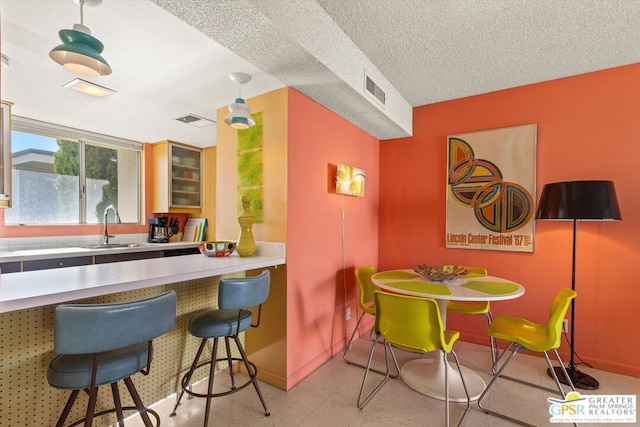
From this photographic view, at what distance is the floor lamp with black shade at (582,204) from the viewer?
7.21 feet

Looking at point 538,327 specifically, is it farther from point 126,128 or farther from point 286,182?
point 126,128

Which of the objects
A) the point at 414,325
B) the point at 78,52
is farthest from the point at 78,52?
the point at 414,325

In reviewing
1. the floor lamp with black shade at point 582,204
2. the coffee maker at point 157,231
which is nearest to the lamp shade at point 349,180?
the floor lamp with black shade at point 582,204

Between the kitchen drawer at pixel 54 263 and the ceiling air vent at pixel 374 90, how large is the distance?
3.38 metres

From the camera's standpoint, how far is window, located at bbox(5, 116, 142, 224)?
3.31 metres

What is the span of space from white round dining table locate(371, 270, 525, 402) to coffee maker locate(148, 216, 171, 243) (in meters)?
3.35

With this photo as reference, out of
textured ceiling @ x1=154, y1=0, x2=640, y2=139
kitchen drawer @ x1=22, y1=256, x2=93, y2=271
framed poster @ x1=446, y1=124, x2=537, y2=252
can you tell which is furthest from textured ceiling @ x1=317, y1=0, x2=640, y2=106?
kitchen drawer @ x1=22, y1=256, x2=93, y2=271

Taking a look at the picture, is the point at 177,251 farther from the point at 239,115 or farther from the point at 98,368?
the point at 98,368

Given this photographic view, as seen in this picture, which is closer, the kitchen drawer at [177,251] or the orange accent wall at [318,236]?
the orange accent wall at [318,236]

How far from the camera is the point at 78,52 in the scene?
4.69 ft

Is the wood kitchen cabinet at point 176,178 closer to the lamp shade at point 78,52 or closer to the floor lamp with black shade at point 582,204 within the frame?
the lamp shade at point 78,52

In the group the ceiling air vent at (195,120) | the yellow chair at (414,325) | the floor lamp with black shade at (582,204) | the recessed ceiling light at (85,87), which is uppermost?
the ceiling air vent at (195,120)

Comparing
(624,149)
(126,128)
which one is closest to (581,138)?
(624,149)

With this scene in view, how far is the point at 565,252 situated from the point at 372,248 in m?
1.87
